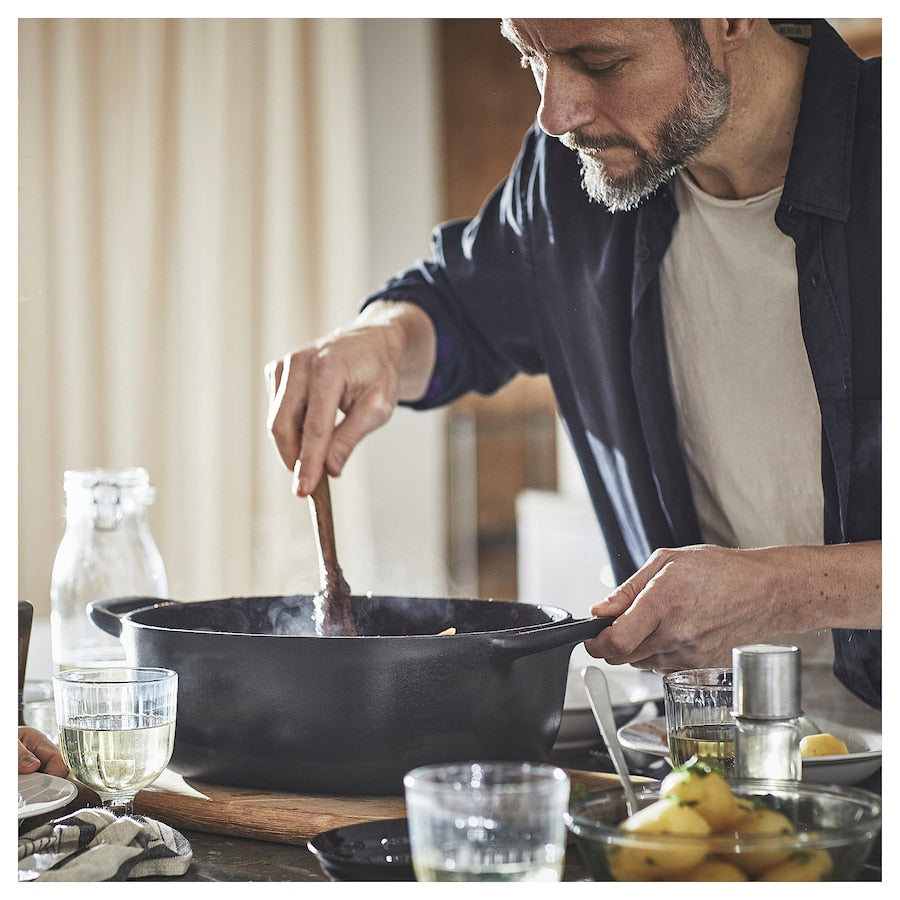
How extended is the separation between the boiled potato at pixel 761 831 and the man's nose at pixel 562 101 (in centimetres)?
70

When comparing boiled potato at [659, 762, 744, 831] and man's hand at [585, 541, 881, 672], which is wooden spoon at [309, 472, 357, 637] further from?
boiled potato at [659, 762, 744, 831]

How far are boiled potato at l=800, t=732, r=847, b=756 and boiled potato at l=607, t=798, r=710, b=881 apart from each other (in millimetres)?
364

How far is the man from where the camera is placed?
102 cm

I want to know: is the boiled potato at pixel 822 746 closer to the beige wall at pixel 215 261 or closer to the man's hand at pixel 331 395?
the man's hand at pixel 331 395

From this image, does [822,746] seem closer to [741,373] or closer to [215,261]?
[741,373]

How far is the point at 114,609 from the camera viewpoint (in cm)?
114

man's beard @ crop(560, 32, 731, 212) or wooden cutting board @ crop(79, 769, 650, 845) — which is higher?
man's beard @ crop(560, 32, 731, 212)

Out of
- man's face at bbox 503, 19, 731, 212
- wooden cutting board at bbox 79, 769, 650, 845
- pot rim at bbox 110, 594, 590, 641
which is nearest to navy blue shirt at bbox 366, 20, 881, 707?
man's face at bbox 503, 19, 731, 212

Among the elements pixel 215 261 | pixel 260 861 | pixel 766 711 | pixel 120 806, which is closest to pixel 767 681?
pixel 766 711

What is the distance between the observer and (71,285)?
3.22 metres

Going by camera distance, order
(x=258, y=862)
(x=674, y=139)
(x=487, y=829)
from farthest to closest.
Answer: (x=674, y=139) < (x=258, y=862) < (x=487, y=829)

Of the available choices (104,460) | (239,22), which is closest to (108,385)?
(104,460)

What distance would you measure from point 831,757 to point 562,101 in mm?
633

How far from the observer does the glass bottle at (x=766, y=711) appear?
72 cm
